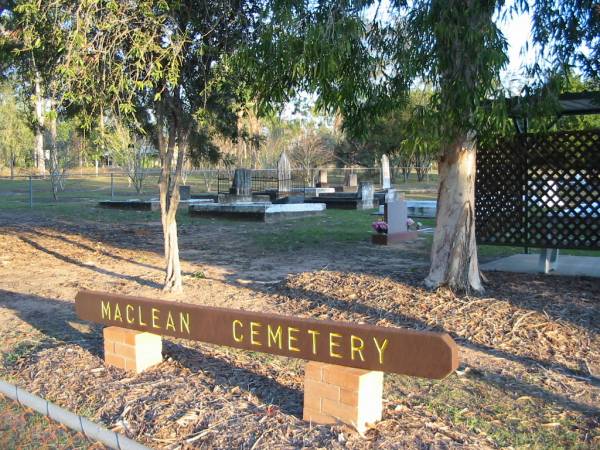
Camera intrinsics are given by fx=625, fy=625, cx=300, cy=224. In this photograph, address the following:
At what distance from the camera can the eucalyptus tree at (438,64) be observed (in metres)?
6.13

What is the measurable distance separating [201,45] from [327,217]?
43.7 ft

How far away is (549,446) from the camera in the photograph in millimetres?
3770

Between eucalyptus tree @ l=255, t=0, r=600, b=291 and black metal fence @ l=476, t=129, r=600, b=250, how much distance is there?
1.46 metres

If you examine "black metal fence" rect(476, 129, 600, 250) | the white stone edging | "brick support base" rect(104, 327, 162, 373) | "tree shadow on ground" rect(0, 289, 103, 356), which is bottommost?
"tree shadow on ground" rect(0, 289, 103, 356)

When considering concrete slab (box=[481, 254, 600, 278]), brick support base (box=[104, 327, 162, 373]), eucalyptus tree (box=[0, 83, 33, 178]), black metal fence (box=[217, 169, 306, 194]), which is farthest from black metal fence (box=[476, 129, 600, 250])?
eucalyptus tree (box=[0, 83, 33, 178])

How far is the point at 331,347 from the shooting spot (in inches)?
149

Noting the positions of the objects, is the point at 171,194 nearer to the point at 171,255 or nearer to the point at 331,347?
the point at 171,255

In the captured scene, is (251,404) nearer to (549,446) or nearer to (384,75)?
(549,446)

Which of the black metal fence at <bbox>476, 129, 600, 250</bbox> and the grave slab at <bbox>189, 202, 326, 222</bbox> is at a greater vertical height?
the black metal fence at <bbox>476, 129, 600, 250</bbox>

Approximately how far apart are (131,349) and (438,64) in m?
4.01

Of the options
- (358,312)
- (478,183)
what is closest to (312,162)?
(478,183)

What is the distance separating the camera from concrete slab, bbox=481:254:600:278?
8.97 meters

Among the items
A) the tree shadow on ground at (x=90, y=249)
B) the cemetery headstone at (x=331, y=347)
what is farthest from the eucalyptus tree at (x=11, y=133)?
the cemetery headstone at (x=331, y=347)

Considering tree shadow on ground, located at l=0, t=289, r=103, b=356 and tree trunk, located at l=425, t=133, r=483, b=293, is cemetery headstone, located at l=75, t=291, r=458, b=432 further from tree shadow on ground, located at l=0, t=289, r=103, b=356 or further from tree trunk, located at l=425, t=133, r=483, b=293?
tree trunk, located at l=425, t=133, r=483, b=293
